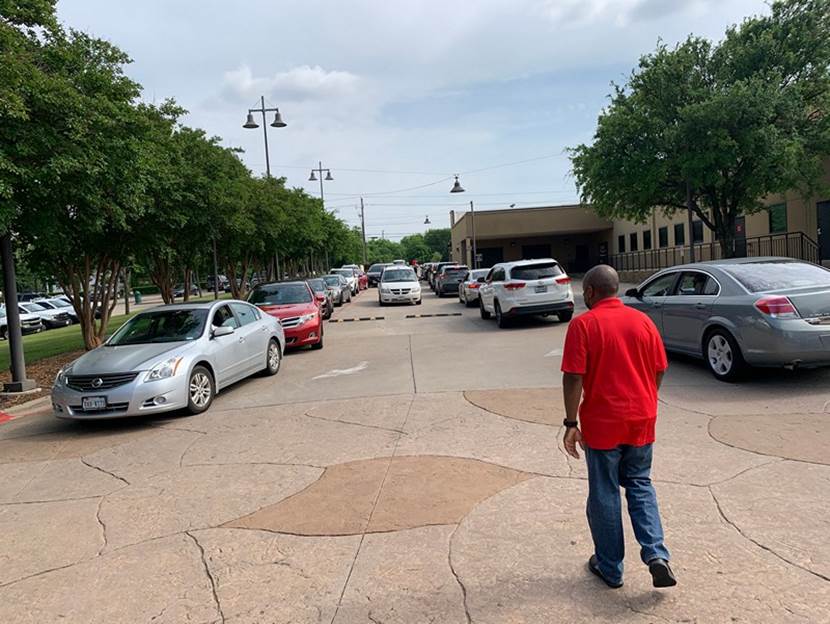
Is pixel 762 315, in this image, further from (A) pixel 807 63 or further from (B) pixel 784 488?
(A) pixel 807 63

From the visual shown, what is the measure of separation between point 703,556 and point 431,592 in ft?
5.24

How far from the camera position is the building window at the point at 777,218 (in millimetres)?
23953

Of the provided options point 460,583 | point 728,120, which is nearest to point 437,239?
point 728,120

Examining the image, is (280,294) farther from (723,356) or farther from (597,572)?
(597,572)

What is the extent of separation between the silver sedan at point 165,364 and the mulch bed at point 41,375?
233 cm

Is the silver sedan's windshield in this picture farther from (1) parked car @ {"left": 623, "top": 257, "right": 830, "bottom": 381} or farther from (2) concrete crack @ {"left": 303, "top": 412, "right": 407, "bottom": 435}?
(1) parked car @ {"left": 623, "top": 257, "right": 830, "bottom": 381}

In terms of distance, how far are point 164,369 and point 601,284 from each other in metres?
6.16

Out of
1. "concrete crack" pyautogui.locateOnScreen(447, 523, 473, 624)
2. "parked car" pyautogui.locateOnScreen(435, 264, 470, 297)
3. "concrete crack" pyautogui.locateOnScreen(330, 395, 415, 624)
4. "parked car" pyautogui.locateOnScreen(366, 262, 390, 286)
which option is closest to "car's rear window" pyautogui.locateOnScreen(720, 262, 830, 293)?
"concrete crack" pyautogui.locateOnScreen(330, 395, 415, 624)

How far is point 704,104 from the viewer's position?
60.6 ft

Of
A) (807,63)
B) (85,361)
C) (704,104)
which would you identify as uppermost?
(807,63)

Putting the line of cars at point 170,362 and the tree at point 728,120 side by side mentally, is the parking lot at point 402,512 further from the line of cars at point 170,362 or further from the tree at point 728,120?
the tree at point 728,120

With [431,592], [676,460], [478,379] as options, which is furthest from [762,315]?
[431,592]

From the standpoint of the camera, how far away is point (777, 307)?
24.5 ft

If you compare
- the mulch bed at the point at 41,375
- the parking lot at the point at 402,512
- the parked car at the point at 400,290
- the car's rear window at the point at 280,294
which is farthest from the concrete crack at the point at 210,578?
the parked car at the point at 400,290
